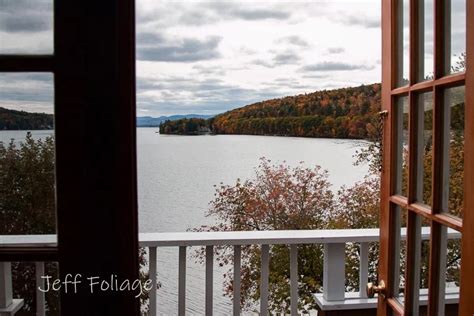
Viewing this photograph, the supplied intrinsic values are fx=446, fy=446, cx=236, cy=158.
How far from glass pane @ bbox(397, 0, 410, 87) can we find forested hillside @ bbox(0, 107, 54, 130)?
89cm

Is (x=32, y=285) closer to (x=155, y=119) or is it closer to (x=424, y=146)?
(x=424, y=146)

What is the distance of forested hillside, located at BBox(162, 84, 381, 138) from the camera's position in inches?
137

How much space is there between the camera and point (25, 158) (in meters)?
0.95

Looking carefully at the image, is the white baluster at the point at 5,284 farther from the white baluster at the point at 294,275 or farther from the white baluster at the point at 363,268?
the white baluster at the point at 363,268

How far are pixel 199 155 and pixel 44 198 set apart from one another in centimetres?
250

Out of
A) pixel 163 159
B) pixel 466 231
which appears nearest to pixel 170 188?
pixel 163 159

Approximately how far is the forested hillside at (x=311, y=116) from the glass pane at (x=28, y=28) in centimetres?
266

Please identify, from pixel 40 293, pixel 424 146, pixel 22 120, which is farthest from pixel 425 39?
pixel 40 293

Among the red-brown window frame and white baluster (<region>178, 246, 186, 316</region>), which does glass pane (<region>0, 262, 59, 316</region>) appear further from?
white baluster (<region>178, 246, 186, 316</region>)

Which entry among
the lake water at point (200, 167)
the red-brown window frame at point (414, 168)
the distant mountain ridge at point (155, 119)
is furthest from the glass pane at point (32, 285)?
the distant mountain ridge at point (155, 119)

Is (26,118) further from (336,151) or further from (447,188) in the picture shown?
(336,151)

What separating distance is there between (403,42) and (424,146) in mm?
307

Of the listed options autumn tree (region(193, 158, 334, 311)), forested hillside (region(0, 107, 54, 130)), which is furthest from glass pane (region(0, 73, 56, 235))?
autumn tree (region(193, 158, 334, 311))

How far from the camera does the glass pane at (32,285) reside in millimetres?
936
